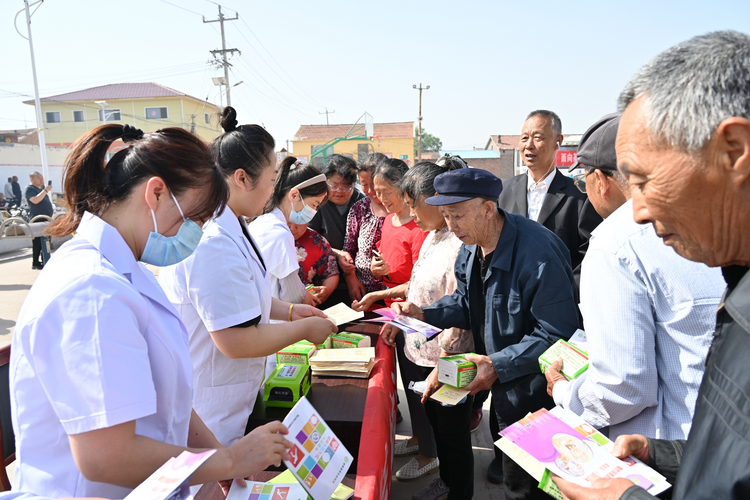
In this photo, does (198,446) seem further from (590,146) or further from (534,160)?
(534,160)

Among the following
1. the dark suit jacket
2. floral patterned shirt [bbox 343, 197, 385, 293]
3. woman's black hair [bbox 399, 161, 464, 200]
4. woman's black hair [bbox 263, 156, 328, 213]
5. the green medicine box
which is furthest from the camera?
floral patterned shirt [bbox 343, 197, 385, 293]

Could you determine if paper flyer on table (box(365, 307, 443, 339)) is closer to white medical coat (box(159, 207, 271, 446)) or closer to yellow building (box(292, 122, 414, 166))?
white medical coat (box(159, 207, 271, 446))

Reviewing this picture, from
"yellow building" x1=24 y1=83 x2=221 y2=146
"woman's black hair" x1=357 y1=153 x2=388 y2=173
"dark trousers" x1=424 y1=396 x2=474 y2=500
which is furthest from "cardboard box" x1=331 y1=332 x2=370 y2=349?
"yellow building" x1=24 y1=83 x2=221 y2=146

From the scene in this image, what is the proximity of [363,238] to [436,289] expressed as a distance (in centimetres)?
123

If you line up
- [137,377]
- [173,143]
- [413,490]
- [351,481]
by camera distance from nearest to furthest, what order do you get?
1. [137,377]
2. [173,143]
3. [351,481]
4. [413,490]

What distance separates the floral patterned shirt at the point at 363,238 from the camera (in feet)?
11.8

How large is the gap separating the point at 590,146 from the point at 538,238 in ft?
1.49

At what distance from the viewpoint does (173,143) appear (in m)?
1.24

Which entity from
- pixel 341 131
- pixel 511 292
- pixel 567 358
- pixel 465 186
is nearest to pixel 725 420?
pixel 567 358

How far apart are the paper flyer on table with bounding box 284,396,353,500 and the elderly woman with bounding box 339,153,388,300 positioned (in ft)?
7.16

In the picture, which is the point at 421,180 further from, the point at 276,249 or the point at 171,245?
the point at 171,245

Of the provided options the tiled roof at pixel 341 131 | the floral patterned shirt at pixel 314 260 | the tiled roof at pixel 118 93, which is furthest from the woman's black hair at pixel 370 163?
the tiled roof at pixel 341 131

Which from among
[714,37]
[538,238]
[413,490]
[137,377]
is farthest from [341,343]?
[714,37]

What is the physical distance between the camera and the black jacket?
68 centimetres
